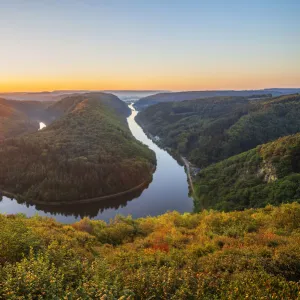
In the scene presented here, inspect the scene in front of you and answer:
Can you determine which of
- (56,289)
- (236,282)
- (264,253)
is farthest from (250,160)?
(56,289)

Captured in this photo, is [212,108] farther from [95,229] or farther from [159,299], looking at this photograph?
[159,299]

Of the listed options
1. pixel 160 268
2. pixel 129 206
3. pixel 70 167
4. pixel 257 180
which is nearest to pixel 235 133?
pixel 257 180

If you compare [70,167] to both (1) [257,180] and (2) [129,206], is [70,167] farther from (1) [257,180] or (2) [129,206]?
(1) [257,180]

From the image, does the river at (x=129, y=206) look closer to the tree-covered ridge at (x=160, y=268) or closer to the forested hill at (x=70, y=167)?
the forested hill at (x=70, y=167)

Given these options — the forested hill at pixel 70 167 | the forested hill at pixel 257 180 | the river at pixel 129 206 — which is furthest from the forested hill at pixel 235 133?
the forested hill at pixel 257 180

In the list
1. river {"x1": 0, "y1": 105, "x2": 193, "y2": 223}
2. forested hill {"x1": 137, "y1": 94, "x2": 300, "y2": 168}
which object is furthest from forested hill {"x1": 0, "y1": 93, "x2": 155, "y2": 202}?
forested hill {"x1": 137, "y1": 94, "x2": 300, "y2": 168}

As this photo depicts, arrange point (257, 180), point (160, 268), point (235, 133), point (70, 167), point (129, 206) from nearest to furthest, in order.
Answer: point (160, 268)
point (257, 180)
point (129, 206)
point (70, 167)
point (235, 133)
